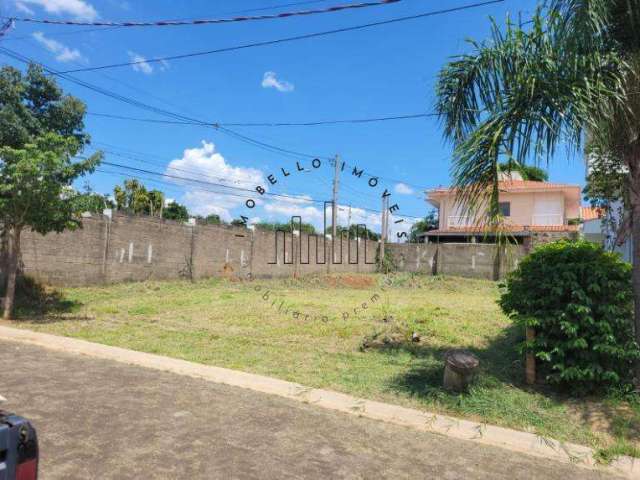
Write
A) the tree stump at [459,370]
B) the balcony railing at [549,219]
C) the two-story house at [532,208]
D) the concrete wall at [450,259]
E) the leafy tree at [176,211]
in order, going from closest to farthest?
1. the tree stump at [459,370]
2. the concrete wall at [450,259]
3. the two-story house at [532,208]
4. the balcony railing at [549,219]
5. the leafy tree at [176,211]

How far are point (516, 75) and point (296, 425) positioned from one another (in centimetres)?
469

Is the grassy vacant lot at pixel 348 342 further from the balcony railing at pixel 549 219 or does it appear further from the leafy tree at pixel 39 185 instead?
the balcony railing at pixel 549 219

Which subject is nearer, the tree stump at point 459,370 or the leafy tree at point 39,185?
the tree stump at point 459,370

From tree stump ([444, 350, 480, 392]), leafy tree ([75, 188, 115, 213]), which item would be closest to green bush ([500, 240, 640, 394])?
tree stump ([444, 350, 480, 392])

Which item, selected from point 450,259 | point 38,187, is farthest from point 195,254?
point 450,259

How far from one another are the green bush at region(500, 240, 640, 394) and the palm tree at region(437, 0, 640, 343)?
24 cm

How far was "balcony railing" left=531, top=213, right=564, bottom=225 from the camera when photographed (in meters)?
31.6

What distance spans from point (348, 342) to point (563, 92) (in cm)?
560

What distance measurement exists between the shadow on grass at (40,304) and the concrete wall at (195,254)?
428 millimetres

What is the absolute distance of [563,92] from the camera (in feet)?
18.7

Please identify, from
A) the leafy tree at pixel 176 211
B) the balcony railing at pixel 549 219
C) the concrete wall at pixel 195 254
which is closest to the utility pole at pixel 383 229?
the concrete wall at pixel 195 254

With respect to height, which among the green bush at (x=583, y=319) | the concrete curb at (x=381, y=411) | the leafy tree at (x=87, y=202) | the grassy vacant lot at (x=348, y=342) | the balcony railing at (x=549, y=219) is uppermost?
the balcony railing at (x=549, y=219)

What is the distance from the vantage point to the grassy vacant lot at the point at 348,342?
5578 mm

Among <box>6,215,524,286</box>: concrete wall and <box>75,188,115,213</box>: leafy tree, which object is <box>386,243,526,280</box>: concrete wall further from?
<box>75,188,115,213</box>: leafy tree
